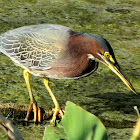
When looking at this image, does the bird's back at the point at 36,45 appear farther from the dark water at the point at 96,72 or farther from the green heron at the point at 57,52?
the dark water at the point at 96,72

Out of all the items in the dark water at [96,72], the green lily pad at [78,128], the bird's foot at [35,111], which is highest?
the green lily pad at [78,128]

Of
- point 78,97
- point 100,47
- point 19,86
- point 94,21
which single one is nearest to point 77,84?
point 78,97

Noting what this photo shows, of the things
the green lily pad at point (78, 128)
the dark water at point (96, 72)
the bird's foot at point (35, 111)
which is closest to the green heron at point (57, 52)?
the bird's foot at point (35, 111)

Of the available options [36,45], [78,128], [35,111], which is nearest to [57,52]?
[36,45]

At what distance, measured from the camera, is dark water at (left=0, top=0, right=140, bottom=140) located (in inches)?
136

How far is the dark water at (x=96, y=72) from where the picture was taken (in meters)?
3.46

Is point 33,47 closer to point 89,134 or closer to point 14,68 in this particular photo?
point 14,68

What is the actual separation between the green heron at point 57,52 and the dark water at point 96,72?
0.47 metres

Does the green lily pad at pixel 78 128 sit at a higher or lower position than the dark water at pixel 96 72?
higher

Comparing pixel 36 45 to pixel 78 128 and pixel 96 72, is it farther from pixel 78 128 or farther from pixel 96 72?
pixel 78 128

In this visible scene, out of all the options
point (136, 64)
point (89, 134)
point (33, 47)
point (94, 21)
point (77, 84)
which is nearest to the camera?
point (89, 134)

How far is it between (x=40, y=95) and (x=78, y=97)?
0.38 m

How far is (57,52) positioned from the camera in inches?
119

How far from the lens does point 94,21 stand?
617cm
